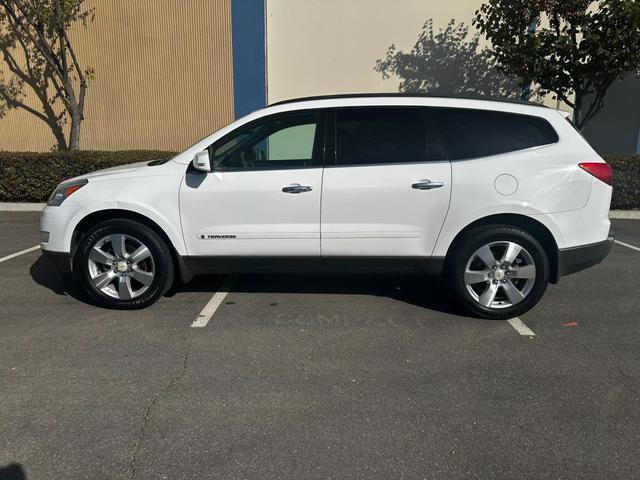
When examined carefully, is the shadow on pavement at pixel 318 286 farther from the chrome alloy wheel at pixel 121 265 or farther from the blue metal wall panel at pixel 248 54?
the blue metal wall panel at pixel 248 54

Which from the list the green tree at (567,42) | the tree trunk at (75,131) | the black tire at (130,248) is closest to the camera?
the black tire at (130,248)

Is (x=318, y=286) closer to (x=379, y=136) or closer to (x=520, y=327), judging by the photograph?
(x=379, y=136)

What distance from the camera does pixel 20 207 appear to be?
9.81m

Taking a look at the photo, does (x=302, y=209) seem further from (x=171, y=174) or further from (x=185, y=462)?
(x=185, y=462)

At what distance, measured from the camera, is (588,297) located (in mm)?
5051

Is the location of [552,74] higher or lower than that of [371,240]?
higher

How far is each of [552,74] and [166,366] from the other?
8.65m

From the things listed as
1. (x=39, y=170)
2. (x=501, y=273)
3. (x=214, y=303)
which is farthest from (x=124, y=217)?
(x=39, y=170)

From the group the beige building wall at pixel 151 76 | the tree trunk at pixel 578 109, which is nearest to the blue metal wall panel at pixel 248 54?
the beige building wall at pixel 151 76

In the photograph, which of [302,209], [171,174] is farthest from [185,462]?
[171,174]

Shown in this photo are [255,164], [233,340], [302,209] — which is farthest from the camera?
[255,164]

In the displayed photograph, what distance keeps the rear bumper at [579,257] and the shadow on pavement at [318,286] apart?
3.33 ft

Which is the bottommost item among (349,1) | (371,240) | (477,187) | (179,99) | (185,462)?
(185,462)

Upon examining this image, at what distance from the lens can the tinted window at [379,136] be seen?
4273mm
